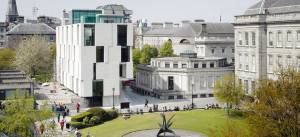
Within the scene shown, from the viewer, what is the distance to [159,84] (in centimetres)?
7712

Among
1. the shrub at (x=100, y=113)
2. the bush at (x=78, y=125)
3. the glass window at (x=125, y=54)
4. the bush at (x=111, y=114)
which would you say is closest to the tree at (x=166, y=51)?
the glass window at (x=125, y=54)

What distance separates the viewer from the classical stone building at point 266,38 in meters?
59.0

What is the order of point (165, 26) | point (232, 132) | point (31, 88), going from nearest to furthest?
point (232, 132) < point (31, 88) < point (165, 26)

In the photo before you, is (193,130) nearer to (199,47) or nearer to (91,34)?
A: (91,34)

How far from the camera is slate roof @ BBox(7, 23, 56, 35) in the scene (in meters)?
129

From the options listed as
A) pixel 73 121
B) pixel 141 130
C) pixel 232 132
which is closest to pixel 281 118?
pixel 232 132

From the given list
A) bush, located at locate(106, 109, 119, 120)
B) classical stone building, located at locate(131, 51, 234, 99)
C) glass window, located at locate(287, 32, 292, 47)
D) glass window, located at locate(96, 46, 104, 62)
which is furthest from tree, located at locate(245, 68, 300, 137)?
classical stone building, located at locate(131, 51, 234, 99)

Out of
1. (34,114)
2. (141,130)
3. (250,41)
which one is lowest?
(141,130)

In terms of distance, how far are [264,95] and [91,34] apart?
38.3 metres

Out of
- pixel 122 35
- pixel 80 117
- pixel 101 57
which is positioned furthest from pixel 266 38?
pixel 80 117

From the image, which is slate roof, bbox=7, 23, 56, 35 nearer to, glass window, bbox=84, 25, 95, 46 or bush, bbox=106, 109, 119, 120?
glass window, bbox=84, 25, 95, 46

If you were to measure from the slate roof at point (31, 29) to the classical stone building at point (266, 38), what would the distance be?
78.5m

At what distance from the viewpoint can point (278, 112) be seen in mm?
31562

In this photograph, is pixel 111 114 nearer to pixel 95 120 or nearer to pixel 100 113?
pixel 100 113
